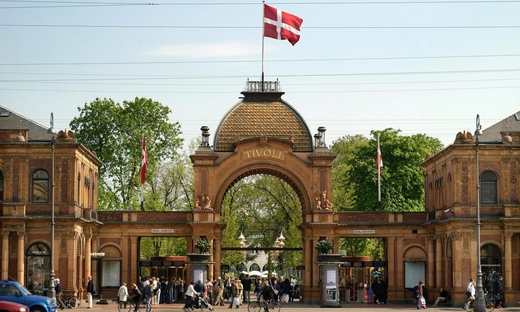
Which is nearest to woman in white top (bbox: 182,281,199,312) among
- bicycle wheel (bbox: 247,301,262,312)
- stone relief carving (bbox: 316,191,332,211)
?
bicycle wheel (bbox: 247,301,262,312)

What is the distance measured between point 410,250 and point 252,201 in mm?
36959

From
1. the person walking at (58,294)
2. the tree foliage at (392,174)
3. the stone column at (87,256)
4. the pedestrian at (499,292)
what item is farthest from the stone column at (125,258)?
the pedestrian at (499,292)

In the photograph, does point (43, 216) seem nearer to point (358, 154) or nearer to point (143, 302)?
point (143, 302)

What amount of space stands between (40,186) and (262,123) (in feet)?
57.7

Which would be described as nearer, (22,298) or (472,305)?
(22,298)

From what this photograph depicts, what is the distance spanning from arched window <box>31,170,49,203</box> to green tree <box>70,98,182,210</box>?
2333 cm

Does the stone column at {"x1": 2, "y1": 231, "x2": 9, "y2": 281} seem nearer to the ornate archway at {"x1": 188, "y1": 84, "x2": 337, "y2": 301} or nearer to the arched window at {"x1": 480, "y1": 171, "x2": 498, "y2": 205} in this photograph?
the ornate archway at {"x1": 188, "y1": 84, "x2": 337, "y2": 301}

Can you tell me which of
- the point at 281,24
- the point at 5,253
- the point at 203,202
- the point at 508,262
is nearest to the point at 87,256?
the point at 5,253

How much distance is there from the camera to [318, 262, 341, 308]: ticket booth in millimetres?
61531

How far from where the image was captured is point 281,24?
218 ft

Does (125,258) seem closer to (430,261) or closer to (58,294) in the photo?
(58,294)

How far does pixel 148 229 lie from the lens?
72.2 m

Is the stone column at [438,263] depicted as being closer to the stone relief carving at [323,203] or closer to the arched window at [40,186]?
the stone relief carving at [323,203]

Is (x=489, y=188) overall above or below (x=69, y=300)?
above
